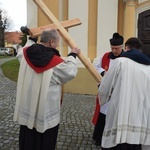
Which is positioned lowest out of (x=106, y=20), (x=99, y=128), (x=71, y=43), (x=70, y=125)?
(x=70, y=125)

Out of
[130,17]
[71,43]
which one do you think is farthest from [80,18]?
[71,43]

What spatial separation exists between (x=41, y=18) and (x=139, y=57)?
20.1 feet

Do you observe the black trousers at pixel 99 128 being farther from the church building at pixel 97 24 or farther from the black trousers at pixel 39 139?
the church building at pixel 97 24

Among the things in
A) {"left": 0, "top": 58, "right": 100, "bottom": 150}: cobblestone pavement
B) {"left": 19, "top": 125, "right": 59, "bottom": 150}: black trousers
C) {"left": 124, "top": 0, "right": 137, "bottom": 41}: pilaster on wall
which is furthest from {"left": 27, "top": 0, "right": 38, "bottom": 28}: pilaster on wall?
{"left": 19, "top": 125, "right": 59, "bottom": 150}: black trousers

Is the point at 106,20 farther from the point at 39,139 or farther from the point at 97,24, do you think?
the point at 39,139

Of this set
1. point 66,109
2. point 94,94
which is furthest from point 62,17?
point 66,109

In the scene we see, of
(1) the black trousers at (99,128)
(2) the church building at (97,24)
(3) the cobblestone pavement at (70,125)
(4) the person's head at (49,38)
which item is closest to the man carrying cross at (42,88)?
(4) the person's head at (49,38)

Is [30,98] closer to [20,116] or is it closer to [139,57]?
[20,116]

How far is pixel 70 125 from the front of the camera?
5.14 m

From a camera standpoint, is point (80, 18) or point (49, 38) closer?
point (49, 38)

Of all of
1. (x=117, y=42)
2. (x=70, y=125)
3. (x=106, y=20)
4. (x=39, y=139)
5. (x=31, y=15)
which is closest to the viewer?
(x=39, y=139)

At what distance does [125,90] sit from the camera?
99.8 inches

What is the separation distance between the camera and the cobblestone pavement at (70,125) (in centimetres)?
416

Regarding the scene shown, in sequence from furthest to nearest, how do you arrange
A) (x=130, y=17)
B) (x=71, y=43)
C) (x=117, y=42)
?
(x=130, y=17), (x=117, y=42), (x=71, y=43)
